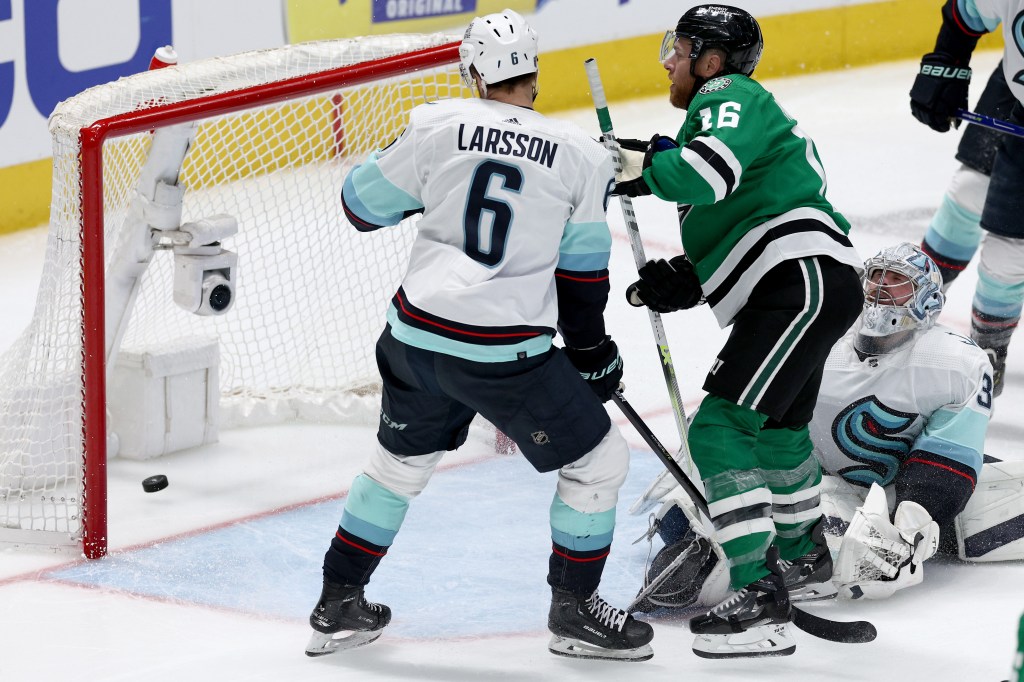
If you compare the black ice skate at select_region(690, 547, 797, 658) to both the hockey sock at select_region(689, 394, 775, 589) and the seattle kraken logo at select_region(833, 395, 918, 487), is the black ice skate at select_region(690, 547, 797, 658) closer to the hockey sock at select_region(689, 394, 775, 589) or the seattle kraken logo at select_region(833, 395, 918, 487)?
the hockey sock at select_region(689, 394, 775, 589)

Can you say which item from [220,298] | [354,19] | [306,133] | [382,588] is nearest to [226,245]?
[306,133]

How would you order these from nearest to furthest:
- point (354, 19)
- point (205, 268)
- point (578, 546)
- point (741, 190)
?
point (578, 546) < point (741, 190) < point (205, 268) < point (354, 19)

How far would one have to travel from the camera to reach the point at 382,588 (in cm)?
326

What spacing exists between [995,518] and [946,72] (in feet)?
4.88

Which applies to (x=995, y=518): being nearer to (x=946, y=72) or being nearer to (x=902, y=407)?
(x=902, y=407)

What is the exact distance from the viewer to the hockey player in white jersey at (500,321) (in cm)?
265

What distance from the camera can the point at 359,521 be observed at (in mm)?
2865

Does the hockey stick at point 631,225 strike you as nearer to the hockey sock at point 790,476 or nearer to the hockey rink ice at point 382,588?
the hockey sock at point 790,476

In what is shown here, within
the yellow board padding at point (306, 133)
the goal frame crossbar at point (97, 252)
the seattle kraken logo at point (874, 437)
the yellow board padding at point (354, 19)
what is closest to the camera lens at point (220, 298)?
the goal frame crossbar at point (97, 252)

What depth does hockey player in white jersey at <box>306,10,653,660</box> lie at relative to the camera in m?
2.65

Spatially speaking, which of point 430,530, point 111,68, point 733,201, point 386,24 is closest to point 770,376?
point 733,201

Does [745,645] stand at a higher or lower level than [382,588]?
higher

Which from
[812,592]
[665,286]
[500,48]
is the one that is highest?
[500,48]

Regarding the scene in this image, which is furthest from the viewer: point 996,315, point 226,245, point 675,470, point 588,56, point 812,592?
point 588,56
